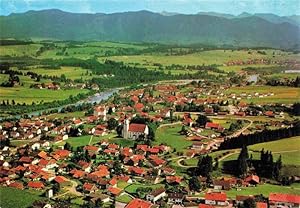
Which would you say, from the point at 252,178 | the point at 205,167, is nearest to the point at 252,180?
the point at 252,178

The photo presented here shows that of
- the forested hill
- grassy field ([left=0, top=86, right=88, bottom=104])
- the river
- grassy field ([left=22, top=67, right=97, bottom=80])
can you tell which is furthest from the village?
the forested hill

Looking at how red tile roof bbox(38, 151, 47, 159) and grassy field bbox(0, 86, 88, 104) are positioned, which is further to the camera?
grassy field bbox(0, 86, 88, 104)

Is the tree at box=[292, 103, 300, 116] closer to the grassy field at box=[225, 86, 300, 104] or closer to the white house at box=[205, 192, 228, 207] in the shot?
the grassy field at box=[225, 86, 300, 104]

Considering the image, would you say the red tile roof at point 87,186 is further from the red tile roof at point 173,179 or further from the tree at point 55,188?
the red tile roof at point 173,179

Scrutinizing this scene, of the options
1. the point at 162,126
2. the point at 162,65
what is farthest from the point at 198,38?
the point at 162,126

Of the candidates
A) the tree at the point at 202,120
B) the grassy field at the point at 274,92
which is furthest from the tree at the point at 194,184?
the grassy field at the point at 274,92
